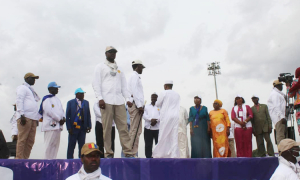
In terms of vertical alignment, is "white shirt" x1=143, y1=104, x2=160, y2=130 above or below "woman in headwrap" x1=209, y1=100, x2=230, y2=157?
above

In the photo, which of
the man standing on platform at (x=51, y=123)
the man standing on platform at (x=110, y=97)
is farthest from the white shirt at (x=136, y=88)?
the man standing on platform at (x=51, y=123)

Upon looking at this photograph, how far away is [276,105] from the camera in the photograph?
28.1 feet

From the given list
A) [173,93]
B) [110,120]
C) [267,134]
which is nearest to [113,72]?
[110,120]

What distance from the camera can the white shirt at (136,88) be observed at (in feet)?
24.2

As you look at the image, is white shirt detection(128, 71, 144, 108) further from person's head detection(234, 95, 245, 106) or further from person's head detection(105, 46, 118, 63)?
person's head detection(234, 95, 245, 106)

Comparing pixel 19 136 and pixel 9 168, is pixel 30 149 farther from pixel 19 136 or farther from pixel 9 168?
pixel 9 168

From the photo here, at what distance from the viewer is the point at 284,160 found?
4836 millimetres

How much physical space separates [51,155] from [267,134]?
18.2ft

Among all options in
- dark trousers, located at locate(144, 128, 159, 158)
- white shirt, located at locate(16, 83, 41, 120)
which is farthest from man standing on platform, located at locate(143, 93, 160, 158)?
white shirt, located at locate(16, 83, 41, 120)

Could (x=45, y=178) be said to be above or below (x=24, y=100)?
below

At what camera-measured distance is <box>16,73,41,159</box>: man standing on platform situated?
6.84 m

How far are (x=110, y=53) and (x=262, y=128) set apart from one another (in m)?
4.76

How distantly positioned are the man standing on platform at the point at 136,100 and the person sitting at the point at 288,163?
10.7ft

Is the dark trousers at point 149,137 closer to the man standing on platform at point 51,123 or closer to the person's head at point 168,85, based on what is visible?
the person's head at point 168,85
